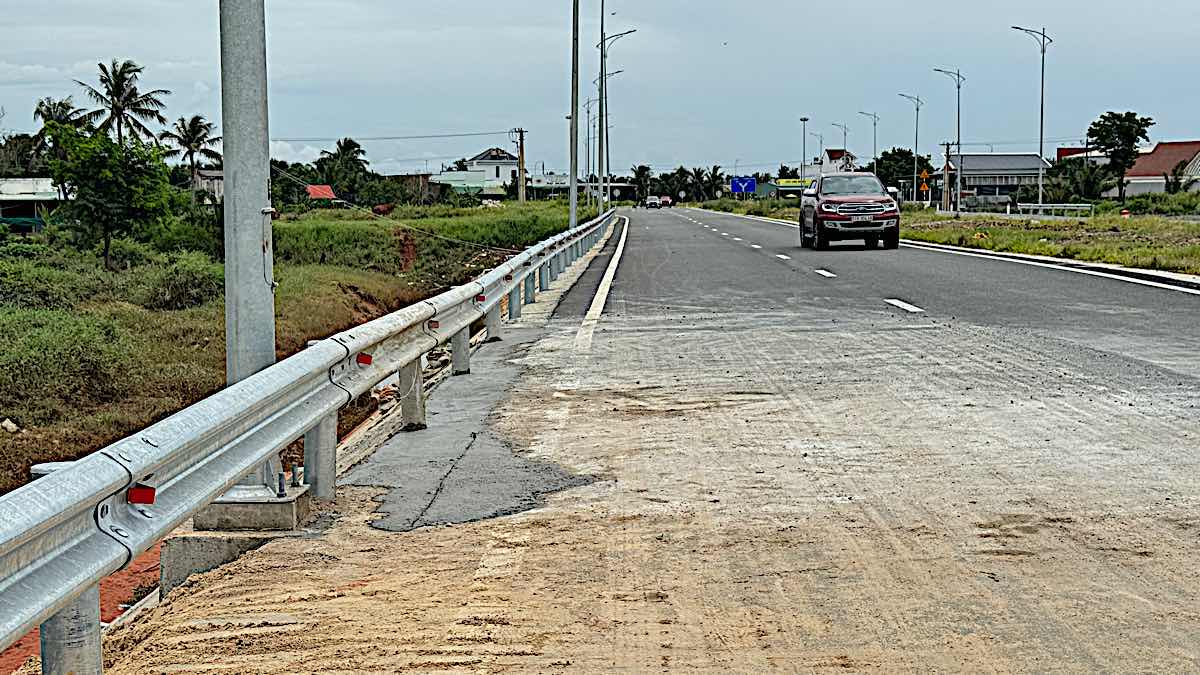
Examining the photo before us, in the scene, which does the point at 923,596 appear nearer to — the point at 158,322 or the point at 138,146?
the point at 158,322

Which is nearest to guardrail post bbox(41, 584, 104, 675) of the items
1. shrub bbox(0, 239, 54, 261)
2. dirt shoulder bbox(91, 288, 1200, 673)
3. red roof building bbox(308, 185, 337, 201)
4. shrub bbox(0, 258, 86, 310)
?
dirt shoulder bbox(91, 288, 1200, 673)

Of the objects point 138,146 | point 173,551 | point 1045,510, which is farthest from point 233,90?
point 138,146

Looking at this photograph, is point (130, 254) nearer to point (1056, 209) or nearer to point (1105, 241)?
point (1105, 241)

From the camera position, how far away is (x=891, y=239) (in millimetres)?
34469

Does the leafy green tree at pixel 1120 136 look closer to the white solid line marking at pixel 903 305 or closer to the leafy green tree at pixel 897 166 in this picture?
the leafy green tree at pixel 897 166

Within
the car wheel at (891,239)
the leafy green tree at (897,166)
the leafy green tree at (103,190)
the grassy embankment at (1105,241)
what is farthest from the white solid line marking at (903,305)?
the leafy green tree at (897,166)

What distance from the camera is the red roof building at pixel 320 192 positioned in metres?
113

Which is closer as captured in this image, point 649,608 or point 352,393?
point 649,608

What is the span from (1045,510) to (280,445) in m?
3.37

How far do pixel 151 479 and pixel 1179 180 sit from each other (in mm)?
130131

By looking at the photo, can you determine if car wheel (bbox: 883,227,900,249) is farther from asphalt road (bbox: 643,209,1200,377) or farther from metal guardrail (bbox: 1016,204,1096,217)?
metal guardrail (bbox: 1016,204,1096,217)

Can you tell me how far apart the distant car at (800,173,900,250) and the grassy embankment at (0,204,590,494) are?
1097cm

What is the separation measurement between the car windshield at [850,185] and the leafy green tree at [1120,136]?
8399 cm

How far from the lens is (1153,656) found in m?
4.53
